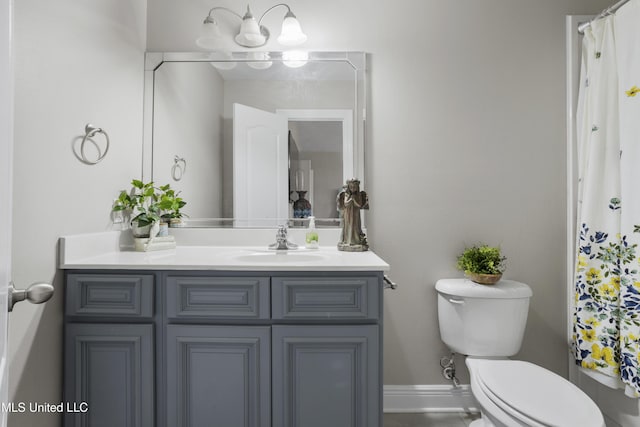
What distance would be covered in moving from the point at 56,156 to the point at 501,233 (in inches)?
81.4

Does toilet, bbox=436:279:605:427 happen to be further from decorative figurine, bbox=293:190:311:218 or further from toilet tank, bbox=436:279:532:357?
decorative figurine, bbox=293:190:311:218

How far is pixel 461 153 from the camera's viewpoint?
6.23 ft

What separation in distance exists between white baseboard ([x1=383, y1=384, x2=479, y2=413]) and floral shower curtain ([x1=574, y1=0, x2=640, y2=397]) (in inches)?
23.0

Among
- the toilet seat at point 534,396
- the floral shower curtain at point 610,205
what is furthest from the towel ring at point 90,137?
the floral shower curtain at point 610,205

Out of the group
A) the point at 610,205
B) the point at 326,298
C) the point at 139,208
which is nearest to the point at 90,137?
the point at 139,208

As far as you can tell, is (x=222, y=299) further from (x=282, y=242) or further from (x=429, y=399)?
(x=429, y=399)

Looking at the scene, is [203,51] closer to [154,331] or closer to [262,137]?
[262,137]

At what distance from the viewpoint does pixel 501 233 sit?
189 cm

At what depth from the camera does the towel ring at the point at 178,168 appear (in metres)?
1.94

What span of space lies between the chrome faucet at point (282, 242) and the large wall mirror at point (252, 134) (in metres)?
0.13

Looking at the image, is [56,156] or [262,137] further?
[262,137]

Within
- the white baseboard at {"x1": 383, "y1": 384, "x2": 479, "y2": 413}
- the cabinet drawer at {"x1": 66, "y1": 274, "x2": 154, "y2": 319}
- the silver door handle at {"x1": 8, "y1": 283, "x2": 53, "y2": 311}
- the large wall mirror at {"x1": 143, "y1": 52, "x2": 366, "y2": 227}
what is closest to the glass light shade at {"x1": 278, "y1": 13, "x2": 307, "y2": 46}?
the large wall mirror at {"x1": 143, "y1": 52, "x2": 366, "y2": 227}

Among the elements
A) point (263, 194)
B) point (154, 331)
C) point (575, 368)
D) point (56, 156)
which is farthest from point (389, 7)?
point (575, 368)
